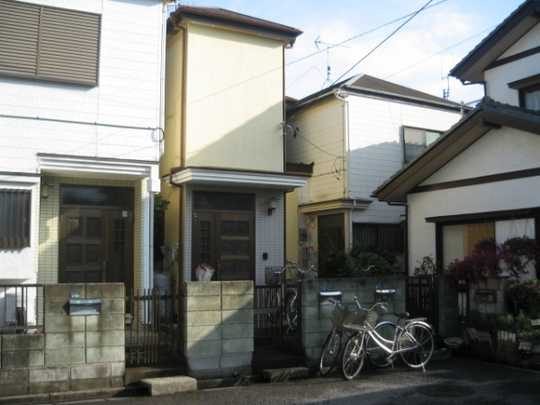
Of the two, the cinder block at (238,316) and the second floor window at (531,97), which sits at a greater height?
the second floor window at (531,97)

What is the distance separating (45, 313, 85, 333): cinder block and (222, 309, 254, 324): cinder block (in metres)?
1.98

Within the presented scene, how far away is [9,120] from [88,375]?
5044 millimetres

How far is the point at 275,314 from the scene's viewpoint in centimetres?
973

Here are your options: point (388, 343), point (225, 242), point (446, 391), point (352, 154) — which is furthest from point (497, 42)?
point (446, 391)

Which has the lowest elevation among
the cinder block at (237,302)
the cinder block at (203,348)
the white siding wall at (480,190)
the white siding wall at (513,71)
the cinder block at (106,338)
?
the cinder block at (203,348)

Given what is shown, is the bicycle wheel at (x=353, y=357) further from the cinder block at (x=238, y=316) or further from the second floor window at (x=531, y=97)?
the second floor window at (x=531, y=97)

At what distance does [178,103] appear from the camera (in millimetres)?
13508

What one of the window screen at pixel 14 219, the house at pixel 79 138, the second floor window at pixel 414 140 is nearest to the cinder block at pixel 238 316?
the house at pixel 79 138

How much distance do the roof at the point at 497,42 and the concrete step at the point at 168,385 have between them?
33.9 ft

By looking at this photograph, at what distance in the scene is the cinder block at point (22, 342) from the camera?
7594 mm

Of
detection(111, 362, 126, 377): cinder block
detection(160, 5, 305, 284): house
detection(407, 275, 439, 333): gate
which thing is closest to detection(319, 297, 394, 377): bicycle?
detection(407, 275, 439, 333): gate

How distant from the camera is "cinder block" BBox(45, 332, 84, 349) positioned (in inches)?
307

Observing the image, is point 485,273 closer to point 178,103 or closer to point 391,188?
point 391,188

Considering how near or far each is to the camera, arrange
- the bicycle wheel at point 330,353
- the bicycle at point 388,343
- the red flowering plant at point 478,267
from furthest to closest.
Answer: the red flowering plant at point 478,267, the bicycle wheel at point 330,353, the bicycle at point 388,343
